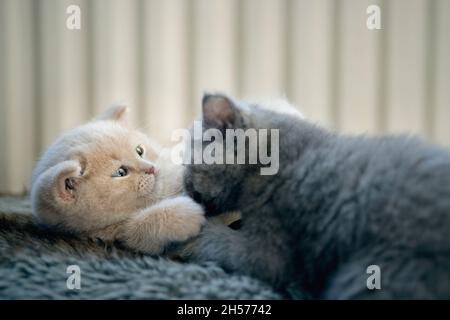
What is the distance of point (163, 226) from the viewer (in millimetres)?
1030

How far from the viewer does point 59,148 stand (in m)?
1.16

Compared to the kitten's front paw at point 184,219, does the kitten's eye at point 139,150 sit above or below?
above

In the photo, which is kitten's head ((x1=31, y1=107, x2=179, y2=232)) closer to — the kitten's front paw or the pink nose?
the pink nose

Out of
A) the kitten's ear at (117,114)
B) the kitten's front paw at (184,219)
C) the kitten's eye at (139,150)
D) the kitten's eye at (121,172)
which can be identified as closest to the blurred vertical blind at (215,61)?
the kitten's ear at (117,114)

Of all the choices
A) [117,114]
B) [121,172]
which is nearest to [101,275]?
[121,172]

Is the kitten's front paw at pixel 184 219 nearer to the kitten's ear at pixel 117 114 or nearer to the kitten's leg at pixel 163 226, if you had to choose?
the kitten's leg at pixel 163 226

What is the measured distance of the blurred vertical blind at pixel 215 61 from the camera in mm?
1836

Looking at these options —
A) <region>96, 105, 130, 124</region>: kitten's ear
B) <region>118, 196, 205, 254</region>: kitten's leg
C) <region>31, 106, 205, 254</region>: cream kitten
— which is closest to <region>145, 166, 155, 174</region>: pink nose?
<region>31, 106, 205, 254</region>: cream kitten

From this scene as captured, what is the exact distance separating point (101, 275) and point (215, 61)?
43.5 inches

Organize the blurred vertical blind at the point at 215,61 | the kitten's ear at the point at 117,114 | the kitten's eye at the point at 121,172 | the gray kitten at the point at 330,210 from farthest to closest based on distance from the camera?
the blurred vertical blind at the point at 215,61 → the kitten's ear at the point at 117,114 → the kitten's eye at the point at 121,172 → the gray kitten at the point at 330,210

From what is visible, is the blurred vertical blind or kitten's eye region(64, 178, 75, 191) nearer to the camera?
kitten's eye region(64, 178, 75, 191)

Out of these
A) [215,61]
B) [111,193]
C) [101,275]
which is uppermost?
[215,61]

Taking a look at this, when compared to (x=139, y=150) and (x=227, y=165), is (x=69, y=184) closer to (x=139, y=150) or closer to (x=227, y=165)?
(x=139, y=150)

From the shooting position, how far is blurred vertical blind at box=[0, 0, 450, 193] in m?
1.84
